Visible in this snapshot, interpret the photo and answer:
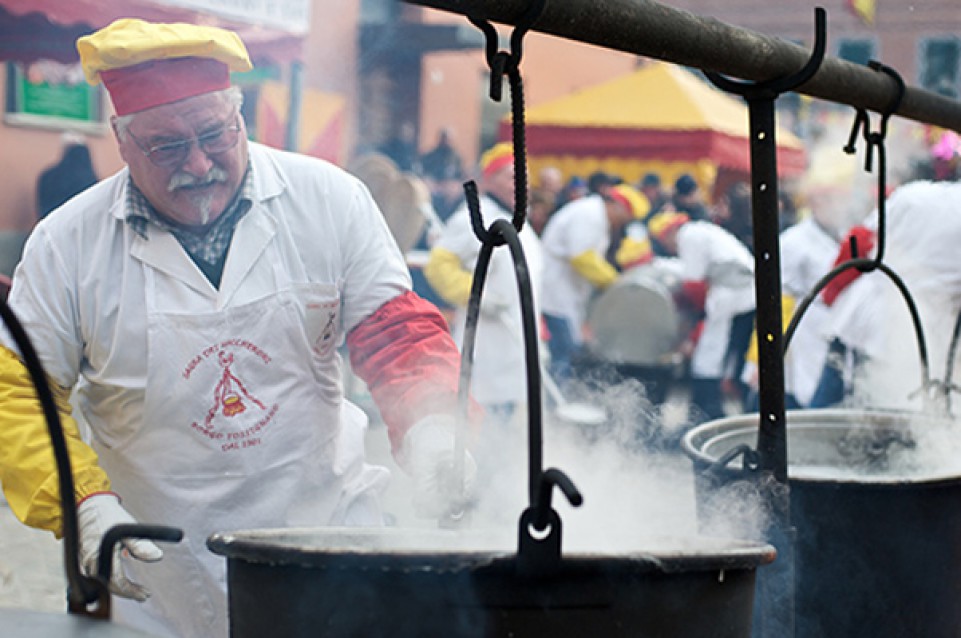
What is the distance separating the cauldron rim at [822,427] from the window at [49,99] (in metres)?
6.06

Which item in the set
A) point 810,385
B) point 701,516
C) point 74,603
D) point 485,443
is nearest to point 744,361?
point 810,385

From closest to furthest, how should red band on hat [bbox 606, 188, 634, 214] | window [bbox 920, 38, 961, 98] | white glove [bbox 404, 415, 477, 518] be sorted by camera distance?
white glove [bbox 404, 415, 477, 518] < red band on hat [bbox 606, 188, 634, 214] < window [bbox 920, 38, 961, 98]

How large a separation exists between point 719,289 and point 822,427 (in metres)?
4.52

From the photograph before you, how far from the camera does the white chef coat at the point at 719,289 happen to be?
7.54m

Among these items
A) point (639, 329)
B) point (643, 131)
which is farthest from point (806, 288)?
point (643, 131)

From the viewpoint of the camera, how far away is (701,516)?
230 cm

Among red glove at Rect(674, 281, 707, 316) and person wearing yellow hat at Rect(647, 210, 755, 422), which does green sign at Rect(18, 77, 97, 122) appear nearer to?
person wearing yellow hat at Rect(647, 210, 755, 422)

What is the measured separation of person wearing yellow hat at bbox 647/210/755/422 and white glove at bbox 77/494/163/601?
5.81 metres

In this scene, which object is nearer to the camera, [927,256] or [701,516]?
[701,516]

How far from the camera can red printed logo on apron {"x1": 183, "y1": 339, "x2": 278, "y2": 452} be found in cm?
226

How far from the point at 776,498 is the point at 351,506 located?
868mm

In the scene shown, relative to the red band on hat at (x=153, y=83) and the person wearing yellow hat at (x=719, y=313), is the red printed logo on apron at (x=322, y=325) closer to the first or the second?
the red band on hat at (x=153, y=83)

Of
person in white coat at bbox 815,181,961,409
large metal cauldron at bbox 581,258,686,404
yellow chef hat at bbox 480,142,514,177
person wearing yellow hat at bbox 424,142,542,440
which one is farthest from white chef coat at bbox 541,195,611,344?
person in white coat at bbox 815,181,961,409

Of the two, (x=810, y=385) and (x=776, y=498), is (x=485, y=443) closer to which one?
(x=810, y=385)
